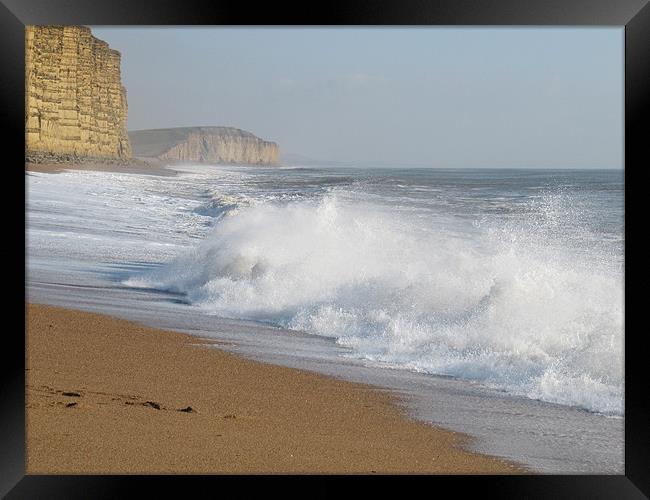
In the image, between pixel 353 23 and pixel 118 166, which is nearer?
pixel 353 23

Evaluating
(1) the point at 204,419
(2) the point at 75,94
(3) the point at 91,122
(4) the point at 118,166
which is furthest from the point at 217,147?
(1) the point at 204,419

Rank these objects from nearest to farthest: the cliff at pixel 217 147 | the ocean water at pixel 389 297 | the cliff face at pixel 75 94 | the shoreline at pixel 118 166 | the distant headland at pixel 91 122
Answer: the ocean water at pixel 389 297 → the cliff at pixel 217 147 → the shoreline at pixel 118 166 → the distant headland at pixel 91 122 → the cliff face at pixel 75 94

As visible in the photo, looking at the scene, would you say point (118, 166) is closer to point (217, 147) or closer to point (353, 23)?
point (217, 147)

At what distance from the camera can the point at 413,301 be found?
909 centimetres

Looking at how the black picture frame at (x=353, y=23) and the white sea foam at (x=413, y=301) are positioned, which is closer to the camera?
the black picture frame at (x=353, y=23)

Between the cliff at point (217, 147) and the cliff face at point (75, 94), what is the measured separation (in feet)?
10.2

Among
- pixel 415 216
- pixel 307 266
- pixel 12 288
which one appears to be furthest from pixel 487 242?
pixel 12 288

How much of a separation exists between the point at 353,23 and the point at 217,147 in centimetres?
3066

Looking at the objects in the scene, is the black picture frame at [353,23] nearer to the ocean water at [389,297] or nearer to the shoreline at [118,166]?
the ocean water at [389,297]

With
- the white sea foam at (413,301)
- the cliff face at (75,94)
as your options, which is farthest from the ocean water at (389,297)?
the cliff face at (75,94)

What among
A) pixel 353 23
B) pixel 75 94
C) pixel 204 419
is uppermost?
pixel 75 94

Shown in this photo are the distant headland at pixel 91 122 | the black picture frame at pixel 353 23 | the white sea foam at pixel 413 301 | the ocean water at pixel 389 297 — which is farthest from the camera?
the distant headland at pixel 91 122

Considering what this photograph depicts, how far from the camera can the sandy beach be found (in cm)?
423

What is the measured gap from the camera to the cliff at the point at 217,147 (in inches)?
1299
